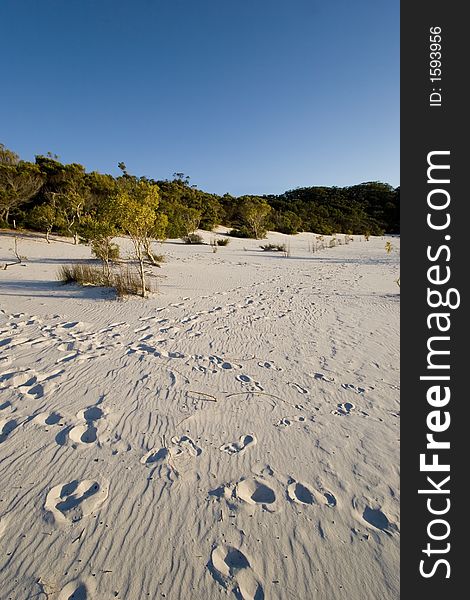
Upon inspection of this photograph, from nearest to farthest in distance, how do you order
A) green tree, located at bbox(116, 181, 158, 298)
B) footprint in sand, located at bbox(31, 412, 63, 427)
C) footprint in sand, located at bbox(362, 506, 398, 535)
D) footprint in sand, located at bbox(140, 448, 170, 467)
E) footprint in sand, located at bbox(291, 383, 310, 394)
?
footprint in sand, located at bbox(362, 506, 398, 535)
footprint in sand, located at bbox(140, 448, 170, 467)
footprint in sand, located at bbox(31, 412, 63, 427)
footprint in sand, located at bbox(291, 383, 310, 394)
green tree, located at bbox(116, 181, 158, 298)

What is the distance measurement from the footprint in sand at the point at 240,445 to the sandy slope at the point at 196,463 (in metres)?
0.01

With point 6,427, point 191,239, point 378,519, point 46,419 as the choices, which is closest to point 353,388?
point 378,519

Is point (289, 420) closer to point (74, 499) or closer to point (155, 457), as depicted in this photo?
point (155, 457)

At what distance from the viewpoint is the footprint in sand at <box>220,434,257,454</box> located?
225 cm

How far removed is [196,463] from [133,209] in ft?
18.6

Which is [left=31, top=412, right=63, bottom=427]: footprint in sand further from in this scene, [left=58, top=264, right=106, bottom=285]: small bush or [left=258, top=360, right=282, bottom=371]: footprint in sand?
[left=58, top=264, right=106, bottom=285]: small bush

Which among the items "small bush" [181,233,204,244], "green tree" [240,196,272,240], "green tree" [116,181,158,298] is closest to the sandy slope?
"green tree" [116,181,158,298]

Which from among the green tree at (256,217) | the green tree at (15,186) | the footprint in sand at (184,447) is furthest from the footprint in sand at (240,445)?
the green tree at (256,217)

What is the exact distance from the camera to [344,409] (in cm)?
281

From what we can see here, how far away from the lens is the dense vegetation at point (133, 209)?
688 centimetres

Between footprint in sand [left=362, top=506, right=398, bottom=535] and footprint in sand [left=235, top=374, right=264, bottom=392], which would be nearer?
footprint in sand [left=362, top=506, right=398, bottom=535]

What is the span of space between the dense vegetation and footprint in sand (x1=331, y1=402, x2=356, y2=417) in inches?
220

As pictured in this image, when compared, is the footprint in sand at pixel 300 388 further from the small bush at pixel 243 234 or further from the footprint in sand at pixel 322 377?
the small bush at pixel 243 234

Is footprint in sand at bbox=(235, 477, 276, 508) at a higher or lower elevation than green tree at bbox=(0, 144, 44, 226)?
lower
